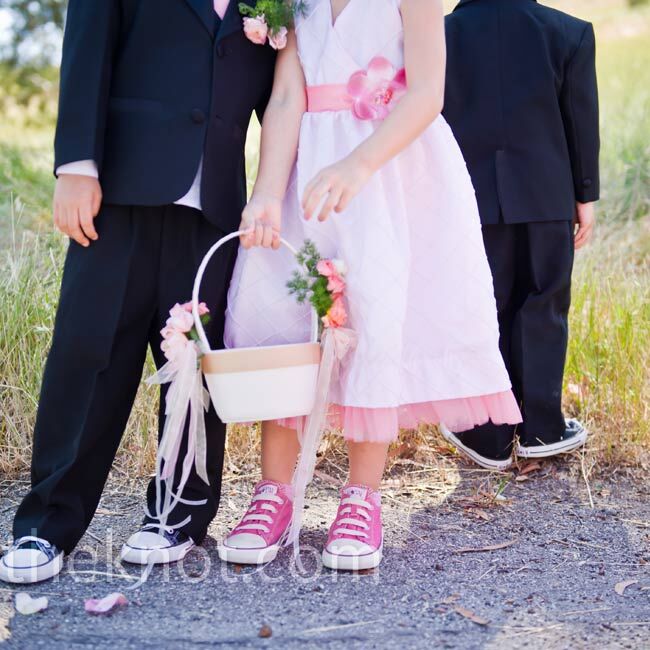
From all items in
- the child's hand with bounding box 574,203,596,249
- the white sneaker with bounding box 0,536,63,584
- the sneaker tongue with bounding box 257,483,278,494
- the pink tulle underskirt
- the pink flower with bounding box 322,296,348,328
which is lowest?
the white sneaker with bounding box 0,536,63,584

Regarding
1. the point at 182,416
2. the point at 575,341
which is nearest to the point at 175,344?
the point at 182,416

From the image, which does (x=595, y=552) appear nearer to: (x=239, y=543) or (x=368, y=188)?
(x=239, y=543)

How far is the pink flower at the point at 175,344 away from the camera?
2119 mm

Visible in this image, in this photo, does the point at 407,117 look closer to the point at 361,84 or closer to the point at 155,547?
the point at 361,84

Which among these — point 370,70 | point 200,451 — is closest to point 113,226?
point 200,451

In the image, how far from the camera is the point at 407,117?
2180 mm

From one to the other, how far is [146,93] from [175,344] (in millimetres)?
595

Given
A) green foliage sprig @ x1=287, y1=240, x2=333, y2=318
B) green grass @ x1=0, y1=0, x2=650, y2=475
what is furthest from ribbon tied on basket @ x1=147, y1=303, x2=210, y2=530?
green grass @ x1=0, y1=0, x2=650, y2=475

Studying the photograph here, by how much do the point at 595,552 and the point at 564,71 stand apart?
1.51m

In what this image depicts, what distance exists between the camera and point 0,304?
10.9ft

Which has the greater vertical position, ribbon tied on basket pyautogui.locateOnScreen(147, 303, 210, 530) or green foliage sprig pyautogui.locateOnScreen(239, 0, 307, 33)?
green foliage sprig pyautogui.locateOnScreen(239, 0, 307, 33)

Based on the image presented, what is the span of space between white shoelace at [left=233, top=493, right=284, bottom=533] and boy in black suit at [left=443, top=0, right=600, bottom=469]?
96 cm

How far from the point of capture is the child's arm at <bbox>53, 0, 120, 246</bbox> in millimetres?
2121

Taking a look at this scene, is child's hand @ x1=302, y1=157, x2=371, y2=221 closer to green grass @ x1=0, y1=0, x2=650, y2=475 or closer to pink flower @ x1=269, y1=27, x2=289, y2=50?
pink flower @ x1=269, y1=27, x2=289, y2=50
